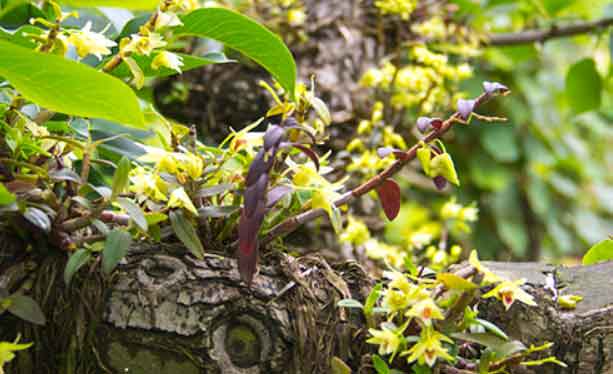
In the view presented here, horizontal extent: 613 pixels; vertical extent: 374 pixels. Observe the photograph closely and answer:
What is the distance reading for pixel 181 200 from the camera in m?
0.55

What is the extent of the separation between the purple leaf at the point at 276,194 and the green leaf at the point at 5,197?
0.20 m

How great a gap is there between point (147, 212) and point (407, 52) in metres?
0.88

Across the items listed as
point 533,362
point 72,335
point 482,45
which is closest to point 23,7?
point 72,335

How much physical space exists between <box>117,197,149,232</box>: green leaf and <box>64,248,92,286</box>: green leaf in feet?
0.18

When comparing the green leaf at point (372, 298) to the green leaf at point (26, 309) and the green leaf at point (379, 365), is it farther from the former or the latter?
the green leaf at point (26, 309)

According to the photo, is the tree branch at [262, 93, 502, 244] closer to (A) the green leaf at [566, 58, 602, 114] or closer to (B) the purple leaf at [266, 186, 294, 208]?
(B) the purple leaf at [266, 186, 294, 208]

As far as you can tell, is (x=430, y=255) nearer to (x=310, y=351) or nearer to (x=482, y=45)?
(x=310, y=351)

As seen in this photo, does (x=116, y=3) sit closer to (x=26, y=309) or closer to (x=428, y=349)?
(x=26, y=309)

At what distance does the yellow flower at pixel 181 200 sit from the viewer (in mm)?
545

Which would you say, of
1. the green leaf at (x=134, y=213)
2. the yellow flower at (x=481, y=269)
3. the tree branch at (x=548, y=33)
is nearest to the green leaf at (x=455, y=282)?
the yellow flower at (x=481, y=269)

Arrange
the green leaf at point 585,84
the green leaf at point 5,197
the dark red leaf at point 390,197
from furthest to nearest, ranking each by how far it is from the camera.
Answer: the green leaf at point 585,84 < the dark red leaf at point 390,197 < the green leaf at point 5,197

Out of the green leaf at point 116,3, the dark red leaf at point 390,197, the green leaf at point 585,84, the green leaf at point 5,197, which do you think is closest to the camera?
the green leaf at point 5,197

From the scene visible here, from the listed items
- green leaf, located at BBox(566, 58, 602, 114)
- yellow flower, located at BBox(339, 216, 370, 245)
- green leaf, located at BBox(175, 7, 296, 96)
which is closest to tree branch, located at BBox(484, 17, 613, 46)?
green leaf, located at BBox(566, 58, 602, 114)

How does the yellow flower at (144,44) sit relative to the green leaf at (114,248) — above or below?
above
